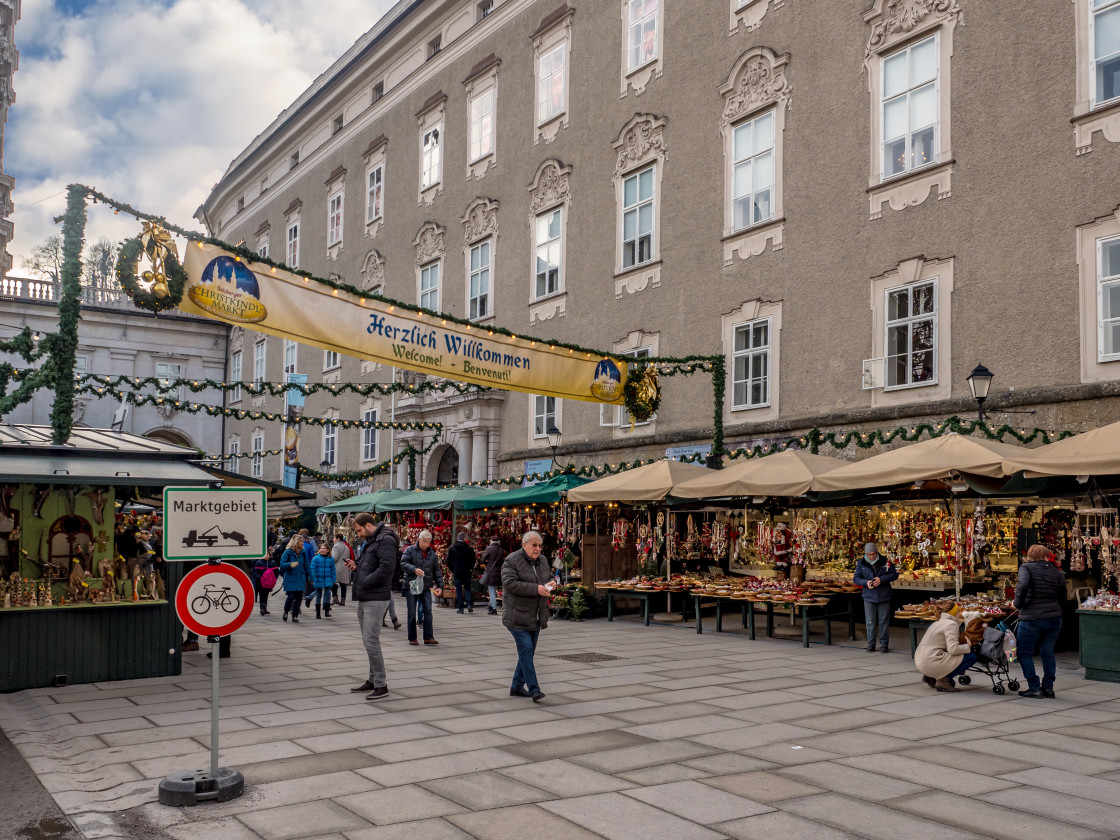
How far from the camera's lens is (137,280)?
11672mm

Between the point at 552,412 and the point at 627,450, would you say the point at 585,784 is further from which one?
the point at 552,412

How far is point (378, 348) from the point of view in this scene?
14305 mm

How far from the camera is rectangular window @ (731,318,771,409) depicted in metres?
20.2

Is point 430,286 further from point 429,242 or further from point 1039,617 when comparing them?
point 1039,617

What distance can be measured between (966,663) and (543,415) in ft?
55.5

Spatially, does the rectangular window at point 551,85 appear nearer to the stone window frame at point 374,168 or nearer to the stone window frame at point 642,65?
the stone window frame at point 642,65

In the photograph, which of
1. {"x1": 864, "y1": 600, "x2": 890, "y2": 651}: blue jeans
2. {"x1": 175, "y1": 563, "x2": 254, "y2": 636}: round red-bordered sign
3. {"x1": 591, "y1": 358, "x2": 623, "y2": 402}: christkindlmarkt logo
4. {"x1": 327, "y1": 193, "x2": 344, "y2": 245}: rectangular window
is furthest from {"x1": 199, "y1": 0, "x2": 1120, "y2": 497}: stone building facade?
{"x1": 175, "y1": 563, "x2": 254, "y2": 636}: round red-bordered sign

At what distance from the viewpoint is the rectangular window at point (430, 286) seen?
3144 centimetres

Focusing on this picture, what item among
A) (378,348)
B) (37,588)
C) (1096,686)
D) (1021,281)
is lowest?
(1096,686)

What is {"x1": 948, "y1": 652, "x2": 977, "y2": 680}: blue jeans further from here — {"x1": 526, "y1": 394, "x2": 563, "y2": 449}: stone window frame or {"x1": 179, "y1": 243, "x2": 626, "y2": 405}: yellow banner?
{"x1": 526, "y1": 394, "x2": 563, "y2": 449}: stone window frame

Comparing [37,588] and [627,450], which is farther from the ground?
[627,450]

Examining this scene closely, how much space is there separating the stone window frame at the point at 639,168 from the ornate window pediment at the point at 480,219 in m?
5.47

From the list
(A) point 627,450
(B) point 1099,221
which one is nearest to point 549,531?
(A) point 627,450

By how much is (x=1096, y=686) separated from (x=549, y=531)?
12790mm
